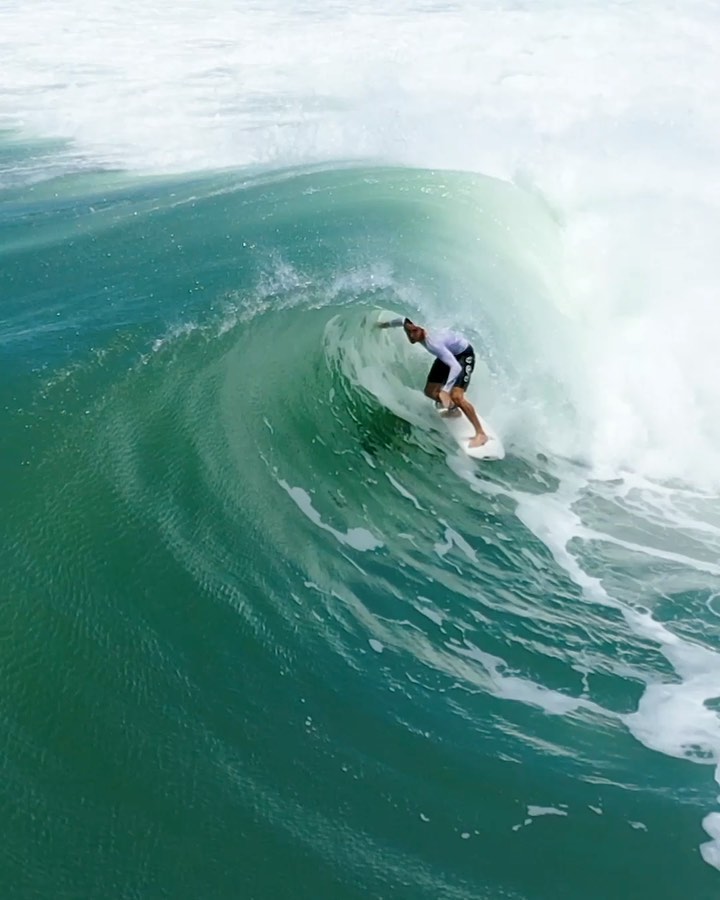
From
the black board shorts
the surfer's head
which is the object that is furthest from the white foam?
the black board shorts

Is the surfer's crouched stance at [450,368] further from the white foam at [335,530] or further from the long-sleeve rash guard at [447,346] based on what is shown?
the white foam at [335,530]

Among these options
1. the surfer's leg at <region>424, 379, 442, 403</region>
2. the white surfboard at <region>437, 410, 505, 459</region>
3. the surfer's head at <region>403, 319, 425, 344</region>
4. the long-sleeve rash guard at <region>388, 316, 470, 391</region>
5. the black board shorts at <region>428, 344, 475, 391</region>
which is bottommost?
the white surfboard at <region>437, 410, 505, 459</region>

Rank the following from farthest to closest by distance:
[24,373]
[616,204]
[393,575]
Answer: [616,204] < [24,373] < [393,575]

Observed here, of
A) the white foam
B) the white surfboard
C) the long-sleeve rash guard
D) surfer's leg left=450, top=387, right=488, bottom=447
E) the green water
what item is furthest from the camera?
the long-sleeve rash guard

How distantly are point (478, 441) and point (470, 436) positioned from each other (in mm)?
135

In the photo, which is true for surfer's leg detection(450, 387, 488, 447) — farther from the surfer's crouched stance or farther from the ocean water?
the ocean water

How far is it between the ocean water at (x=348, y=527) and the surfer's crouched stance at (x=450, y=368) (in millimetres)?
346

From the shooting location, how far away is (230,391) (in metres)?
9.30

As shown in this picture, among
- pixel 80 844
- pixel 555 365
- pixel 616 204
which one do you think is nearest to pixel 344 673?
pixel 80 844

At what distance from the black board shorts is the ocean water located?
1.60 ft

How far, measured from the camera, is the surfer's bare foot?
9.88 metres

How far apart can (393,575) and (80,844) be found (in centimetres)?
340

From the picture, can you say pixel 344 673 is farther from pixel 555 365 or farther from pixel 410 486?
pixel 555 365

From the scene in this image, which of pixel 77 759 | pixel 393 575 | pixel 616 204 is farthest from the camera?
pixel 616 204
